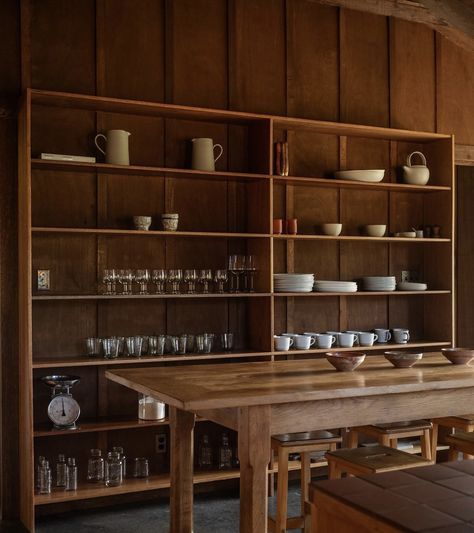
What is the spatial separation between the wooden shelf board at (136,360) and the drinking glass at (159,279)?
1.47 ft

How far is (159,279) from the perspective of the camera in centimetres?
473

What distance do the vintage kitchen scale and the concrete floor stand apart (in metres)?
0.57

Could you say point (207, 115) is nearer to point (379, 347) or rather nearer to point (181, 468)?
point (379, 347)

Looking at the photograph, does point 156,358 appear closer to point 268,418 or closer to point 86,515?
point 86,515

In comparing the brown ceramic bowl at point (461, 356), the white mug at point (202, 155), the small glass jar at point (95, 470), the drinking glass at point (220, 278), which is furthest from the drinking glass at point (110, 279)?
the brown ceramic bowl at point (461, 356)

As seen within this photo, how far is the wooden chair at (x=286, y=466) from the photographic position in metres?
3.64

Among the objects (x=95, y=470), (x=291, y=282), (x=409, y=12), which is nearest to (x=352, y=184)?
(x=291, y=282)

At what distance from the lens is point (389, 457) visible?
3.48 metres

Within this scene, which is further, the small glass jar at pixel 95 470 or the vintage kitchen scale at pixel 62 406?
the small glass jar at pixel 95 470

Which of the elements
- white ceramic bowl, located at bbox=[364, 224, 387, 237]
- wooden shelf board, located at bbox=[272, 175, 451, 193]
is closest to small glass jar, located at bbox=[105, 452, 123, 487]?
wooden shelf board, located at bbox=[272, 175, 451, 193]

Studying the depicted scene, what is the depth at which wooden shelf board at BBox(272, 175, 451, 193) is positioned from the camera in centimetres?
502

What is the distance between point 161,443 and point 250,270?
4.18 feet

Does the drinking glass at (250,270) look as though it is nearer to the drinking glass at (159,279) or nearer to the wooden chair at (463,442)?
the drinking glass at (159,279)

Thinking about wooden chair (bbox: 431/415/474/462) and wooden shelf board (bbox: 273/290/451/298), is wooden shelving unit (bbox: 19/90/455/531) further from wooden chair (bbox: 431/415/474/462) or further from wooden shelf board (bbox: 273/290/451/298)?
wooden chair (bbox: 431/415/474/462)
